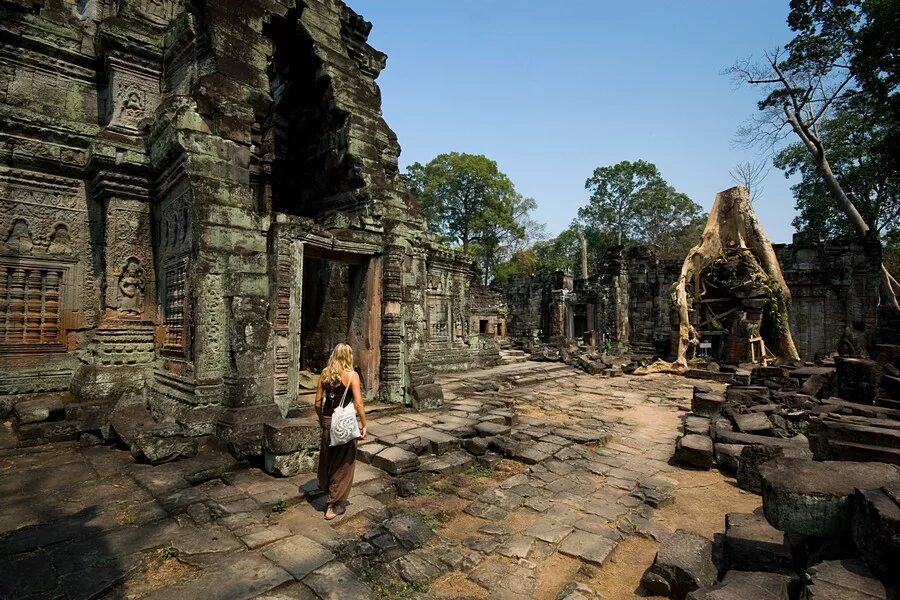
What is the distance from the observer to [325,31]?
8195mm

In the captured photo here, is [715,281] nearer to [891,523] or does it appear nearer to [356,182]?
[356,182]

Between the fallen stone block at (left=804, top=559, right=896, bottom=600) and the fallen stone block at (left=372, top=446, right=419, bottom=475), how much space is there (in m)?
3.66

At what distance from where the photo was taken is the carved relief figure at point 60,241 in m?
6.82

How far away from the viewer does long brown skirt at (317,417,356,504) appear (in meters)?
3.97

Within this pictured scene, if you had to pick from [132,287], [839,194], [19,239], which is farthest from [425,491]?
[839,194]

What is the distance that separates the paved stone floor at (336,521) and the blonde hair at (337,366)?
120 cm

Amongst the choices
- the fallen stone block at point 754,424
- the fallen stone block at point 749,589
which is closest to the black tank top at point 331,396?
the fallen stone block at point 749,589

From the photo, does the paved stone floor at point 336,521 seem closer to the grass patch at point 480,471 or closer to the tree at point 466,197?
the grass patch at point 480,471

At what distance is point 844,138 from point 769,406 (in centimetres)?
2566

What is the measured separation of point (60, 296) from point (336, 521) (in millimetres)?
6348

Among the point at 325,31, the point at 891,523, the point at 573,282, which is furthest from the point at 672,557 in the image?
the point at 573,282

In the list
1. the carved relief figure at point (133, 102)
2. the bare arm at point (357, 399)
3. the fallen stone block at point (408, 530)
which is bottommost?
the fallen stone block at point (408, 530)

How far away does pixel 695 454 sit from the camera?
18.3 ft

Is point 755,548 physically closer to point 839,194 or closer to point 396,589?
point 396,589
